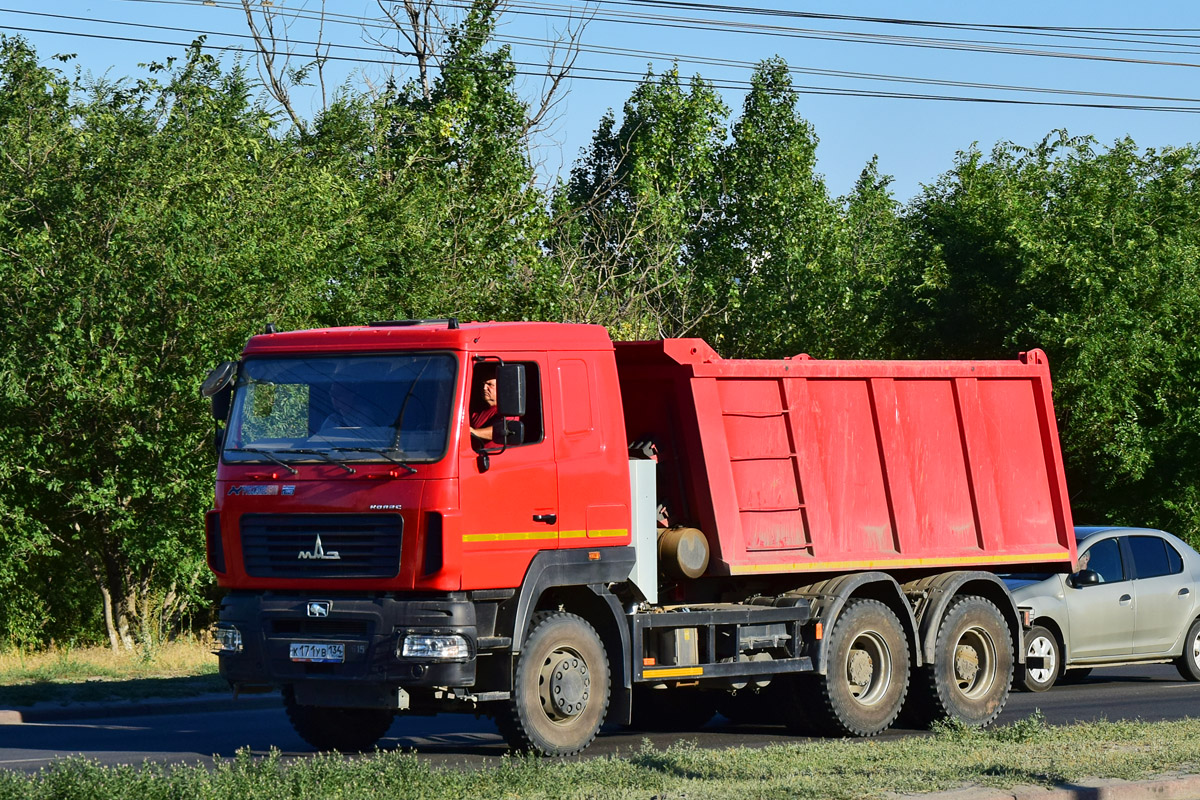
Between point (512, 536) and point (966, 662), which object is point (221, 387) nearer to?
point (512, 536)

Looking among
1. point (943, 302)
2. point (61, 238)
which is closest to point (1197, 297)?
point (943, 302)

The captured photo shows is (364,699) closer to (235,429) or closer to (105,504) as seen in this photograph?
(235,429)

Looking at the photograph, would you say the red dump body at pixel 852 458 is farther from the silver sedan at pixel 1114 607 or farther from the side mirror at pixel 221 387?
the side mirror at pixel 221 387

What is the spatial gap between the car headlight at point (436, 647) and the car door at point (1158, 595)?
9104 millimetres

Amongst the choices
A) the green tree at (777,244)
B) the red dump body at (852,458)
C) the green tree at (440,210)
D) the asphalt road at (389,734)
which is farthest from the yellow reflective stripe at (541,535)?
the green tree at (777,244)

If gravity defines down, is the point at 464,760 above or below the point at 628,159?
below

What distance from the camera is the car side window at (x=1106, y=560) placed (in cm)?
1617

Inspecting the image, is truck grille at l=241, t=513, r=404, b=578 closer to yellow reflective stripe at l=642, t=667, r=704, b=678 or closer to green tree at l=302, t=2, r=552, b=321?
yellow reflective stripe at l=642, t=667, r=704, b=678

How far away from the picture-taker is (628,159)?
1859 inches

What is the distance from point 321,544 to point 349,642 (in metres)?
0.66

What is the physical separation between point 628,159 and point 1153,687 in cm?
3274

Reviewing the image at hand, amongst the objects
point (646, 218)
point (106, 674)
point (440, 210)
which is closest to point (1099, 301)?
point (646, 218)

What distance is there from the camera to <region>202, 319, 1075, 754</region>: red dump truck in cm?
996

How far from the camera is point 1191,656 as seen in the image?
55.6ft
